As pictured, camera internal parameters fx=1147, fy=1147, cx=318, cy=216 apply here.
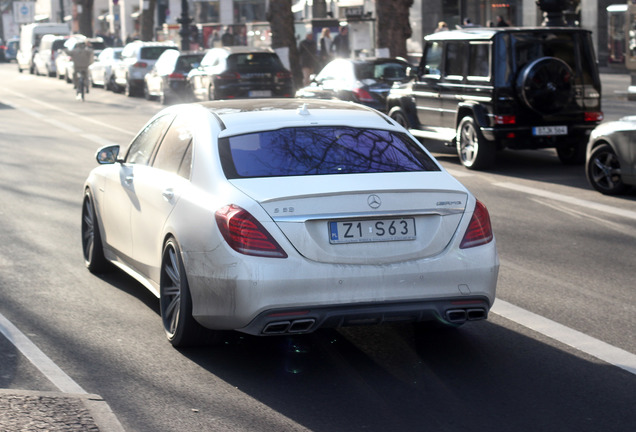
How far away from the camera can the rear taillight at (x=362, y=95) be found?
794 inches

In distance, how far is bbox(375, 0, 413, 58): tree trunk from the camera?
27.4 meters

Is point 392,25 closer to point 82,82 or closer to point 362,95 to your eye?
point 362,95

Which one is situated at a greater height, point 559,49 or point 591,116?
point 559,49

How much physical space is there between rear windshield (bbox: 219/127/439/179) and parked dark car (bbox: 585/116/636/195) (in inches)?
251

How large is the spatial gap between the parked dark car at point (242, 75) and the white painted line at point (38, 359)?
1955 centimetres

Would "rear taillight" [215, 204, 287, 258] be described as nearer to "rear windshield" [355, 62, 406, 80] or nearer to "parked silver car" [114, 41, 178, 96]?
"rear windshield" [355, 62, 406, 80]

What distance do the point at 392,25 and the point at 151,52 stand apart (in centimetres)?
1143

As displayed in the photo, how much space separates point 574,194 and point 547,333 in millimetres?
6739

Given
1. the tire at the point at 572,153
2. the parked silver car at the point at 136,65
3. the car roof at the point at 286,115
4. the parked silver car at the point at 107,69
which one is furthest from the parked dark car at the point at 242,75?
the car roof at the point at 286,115

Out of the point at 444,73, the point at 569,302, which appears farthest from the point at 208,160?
the point at 444,73

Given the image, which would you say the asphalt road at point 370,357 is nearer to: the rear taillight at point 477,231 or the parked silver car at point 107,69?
the rear taillight at point 477,231

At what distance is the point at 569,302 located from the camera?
7.59 meters

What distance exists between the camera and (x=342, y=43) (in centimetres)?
3762

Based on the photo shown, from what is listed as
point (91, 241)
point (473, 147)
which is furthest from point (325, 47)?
point (91, 241)
